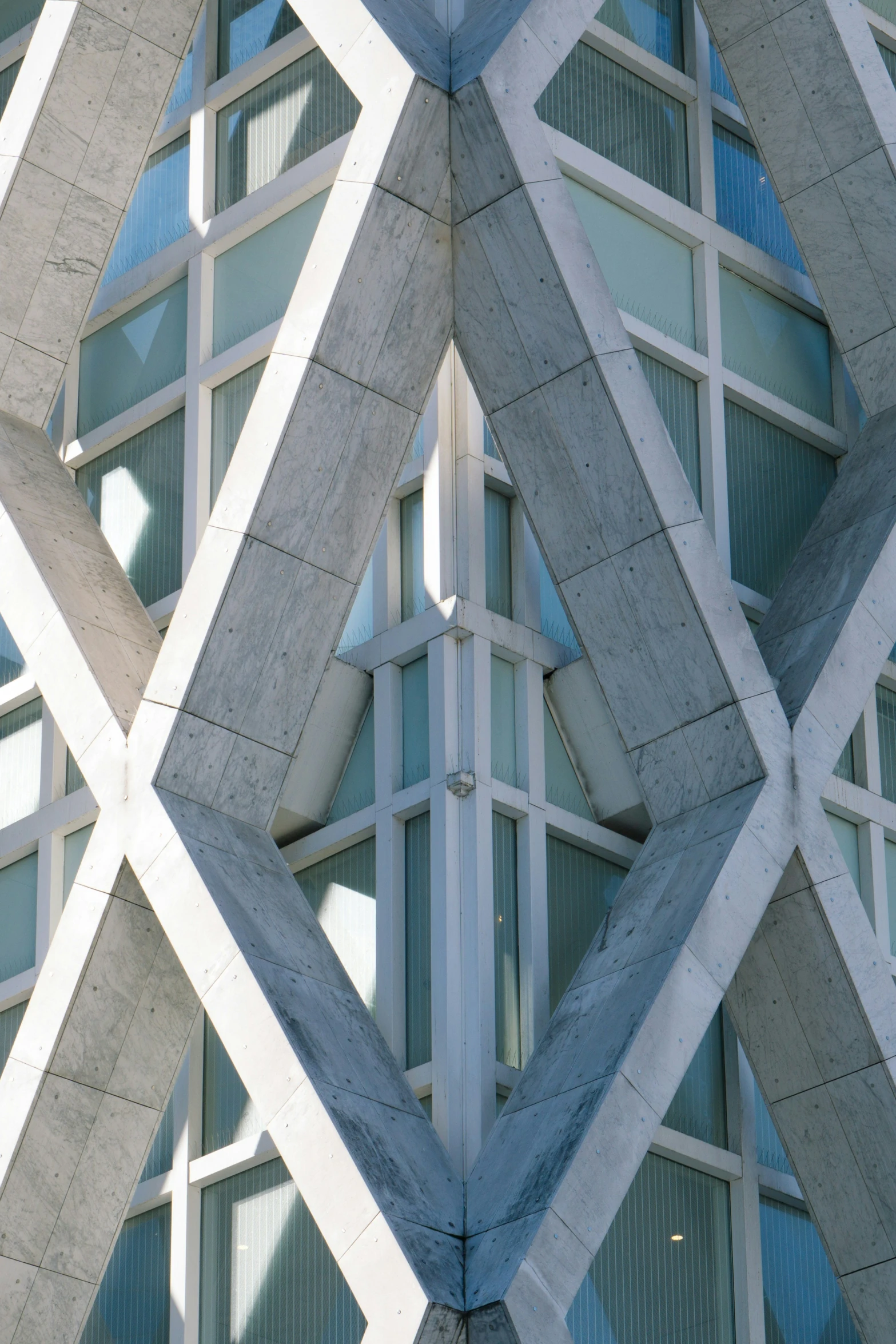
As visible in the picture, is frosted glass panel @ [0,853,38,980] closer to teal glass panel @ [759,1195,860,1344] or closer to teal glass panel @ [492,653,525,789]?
teal glass panel @ [492,653,525,789]

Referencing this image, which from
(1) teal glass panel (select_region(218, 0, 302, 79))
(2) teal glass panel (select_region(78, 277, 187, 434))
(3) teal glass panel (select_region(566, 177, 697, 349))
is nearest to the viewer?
(3) teal glass panel (select_region(566, 177, 697, 349))

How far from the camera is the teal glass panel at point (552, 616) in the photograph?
1831cm

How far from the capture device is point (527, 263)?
1692 cm

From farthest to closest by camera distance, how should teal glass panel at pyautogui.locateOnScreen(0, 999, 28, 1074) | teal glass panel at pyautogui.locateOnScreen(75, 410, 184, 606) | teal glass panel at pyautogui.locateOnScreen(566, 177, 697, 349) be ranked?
1. teal glass panel at pyautogui.locateOnScreen(0, 999, 28, 1074)
2. teal glass panel at pyautogui.locateOnScreen(75, 410, 184, 606)
3. teal glass panel at pyautogui.locateOnScreen(566, 177, 697, 349)

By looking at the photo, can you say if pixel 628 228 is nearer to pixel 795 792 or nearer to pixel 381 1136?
pixel 795 792

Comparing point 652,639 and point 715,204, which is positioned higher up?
point 715,204

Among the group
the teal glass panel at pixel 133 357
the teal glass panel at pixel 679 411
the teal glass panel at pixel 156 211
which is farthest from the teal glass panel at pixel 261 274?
the teal glass panel at pixel 679 411

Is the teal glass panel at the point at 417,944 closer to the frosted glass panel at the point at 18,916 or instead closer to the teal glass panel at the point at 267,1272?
the teal glass panel at the point at 267,1272

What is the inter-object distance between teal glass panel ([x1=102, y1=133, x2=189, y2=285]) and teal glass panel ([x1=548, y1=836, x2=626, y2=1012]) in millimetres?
7526

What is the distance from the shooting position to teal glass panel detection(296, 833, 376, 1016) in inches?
688

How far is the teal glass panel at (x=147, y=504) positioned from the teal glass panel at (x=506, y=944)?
463 cm

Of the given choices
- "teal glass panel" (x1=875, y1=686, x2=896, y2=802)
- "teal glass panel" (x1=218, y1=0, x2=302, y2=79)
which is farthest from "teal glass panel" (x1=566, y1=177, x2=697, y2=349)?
"teal glass panel" (x1=875, y1=686, x2=896, y2=802)

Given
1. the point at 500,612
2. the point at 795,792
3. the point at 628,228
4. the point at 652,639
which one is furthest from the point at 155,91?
the point at 795,792

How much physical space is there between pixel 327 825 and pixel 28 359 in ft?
17.1
